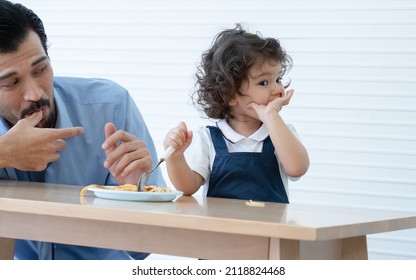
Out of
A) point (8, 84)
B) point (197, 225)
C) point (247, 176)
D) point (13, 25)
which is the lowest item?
point (247, 176)

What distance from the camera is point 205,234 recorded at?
59.2 inches

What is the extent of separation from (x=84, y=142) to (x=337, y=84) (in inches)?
57.7

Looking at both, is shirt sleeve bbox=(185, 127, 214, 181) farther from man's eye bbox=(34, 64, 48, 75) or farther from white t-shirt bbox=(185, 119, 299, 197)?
man's eye bbox=(34, 64, 48, 75)

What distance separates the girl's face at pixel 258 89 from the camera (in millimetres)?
2225

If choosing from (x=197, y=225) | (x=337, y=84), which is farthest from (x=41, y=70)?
(x=337, y=84)

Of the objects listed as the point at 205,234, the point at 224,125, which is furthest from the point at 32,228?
the point at 224,125

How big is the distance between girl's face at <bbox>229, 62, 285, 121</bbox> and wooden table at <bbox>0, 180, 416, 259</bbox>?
46cm

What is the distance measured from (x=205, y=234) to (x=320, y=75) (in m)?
2.15

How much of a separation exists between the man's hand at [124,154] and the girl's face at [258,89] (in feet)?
1.14

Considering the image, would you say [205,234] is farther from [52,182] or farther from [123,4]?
[123,4]

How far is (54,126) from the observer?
2.38 meters

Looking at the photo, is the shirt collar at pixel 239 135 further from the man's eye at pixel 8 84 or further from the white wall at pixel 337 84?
the white wall at pixel 337 84

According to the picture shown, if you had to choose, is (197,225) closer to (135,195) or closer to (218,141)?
(135,195)

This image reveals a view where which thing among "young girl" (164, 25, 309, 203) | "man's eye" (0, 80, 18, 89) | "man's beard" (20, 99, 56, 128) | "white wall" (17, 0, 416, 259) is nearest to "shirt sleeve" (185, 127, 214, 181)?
"young girl" (164, 25, 309, 203)
